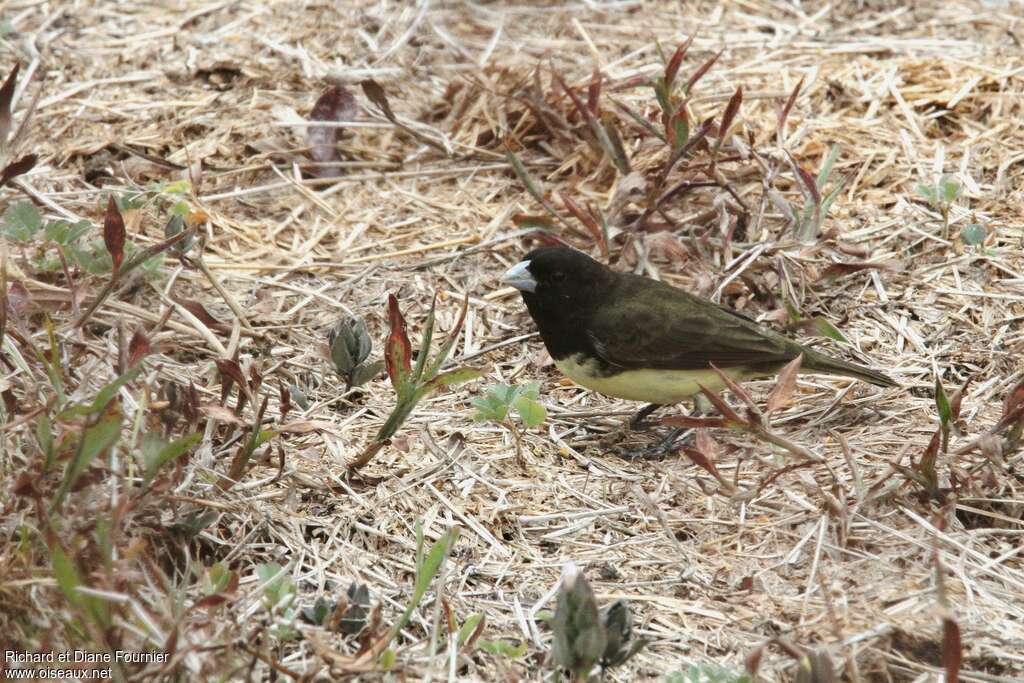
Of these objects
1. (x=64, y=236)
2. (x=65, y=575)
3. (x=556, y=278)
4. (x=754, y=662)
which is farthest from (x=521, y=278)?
(x=65, y=575)

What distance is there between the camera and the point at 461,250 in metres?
5.73

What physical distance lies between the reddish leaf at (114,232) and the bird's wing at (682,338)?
1.95 meters

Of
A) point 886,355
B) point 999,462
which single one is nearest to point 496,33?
point 886,355

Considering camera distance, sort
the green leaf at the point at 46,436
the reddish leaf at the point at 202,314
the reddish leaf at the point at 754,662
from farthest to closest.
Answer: the reddish leaf at the point at 202,314, the green leaf at the point at 46,436, the reddish leaf at the point at 754,662

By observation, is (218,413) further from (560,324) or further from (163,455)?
(560,324)

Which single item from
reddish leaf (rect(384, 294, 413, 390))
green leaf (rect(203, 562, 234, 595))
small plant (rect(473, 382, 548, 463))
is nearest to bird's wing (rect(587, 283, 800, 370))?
small plant (rect(473, 382, 548, 463))

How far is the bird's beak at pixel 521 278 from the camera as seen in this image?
5.06 metres

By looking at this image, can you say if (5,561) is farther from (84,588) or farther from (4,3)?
(4,3)

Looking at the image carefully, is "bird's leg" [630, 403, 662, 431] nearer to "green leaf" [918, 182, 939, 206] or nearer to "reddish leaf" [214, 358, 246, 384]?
"green leaf" [918, 182, 939, 206]

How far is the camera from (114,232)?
3.89 metres

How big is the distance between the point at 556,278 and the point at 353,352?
3.20ft

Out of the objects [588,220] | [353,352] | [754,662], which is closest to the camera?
[754,662]

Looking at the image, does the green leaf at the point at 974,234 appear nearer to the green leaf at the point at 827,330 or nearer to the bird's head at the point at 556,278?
the green leaf at the point at 827,330

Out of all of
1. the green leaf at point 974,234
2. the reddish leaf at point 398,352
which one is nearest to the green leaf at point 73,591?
the reddish leaf at point 398,352
